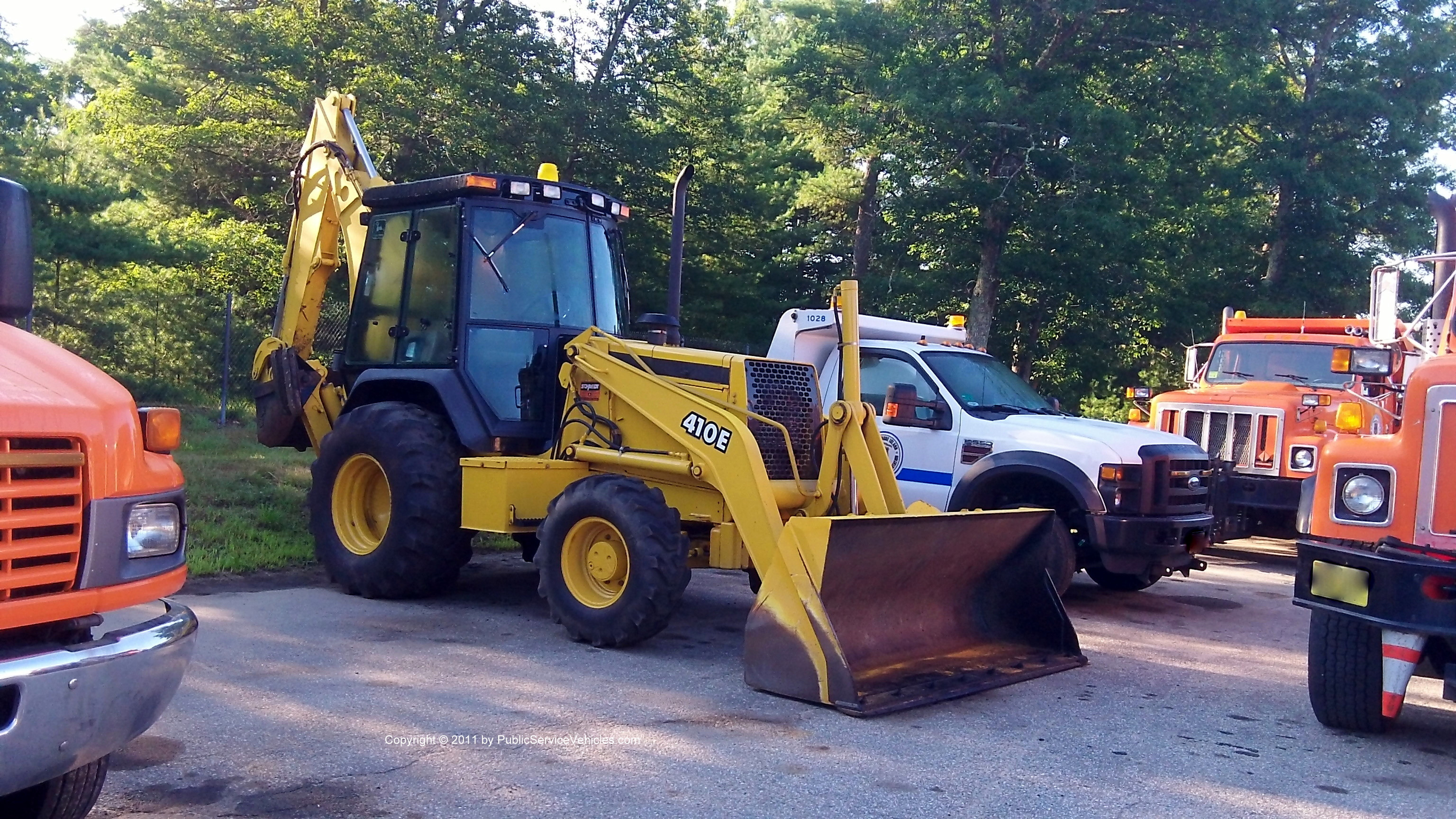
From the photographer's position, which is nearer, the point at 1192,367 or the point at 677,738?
the point at 677,738

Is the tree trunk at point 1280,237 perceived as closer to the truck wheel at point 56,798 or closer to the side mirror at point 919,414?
the side mirror at point 919,414

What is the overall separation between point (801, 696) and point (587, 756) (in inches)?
51.0

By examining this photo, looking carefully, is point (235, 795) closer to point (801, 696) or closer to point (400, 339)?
point (801, 696)

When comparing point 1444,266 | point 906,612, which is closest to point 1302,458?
point 1444,266

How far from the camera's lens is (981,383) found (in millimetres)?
9750

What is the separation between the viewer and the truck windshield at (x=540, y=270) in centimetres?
823

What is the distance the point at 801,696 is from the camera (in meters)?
5.86

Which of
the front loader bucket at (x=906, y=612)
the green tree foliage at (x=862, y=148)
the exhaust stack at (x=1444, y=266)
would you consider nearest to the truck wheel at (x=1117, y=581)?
the front loader bucket at (x=906, y=612)

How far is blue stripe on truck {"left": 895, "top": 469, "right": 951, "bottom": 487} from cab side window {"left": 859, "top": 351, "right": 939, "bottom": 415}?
20.6 inches

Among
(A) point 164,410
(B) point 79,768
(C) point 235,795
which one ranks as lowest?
(C) point 235,795

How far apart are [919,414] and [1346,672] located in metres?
4.17

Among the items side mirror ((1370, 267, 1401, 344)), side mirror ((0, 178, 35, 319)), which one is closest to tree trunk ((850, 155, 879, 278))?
side mirror ((1370, 267, 1401, 344))

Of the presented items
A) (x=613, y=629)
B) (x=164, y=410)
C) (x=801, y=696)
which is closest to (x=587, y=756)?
(x=801, y=696)

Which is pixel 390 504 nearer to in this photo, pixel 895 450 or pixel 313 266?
pixel 313 266
